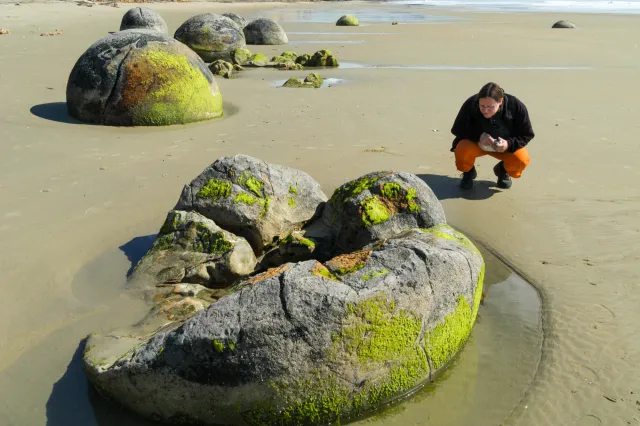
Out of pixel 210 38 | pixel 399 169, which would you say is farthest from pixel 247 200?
pixel 210 38

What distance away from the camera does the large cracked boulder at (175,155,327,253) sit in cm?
449

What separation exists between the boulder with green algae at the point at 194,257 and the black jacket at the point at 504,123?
280 centimetres

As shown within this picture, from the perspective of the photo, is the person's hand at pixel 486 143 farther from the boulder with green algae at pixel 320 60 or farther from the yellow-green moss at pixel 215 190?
the boulder with green algae at pixel 320 60

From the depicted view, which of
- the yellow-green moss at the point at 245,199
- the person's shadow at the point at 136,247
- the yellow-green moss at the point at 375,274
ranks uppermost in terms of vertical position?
the yellow-green moss at the point at 375,274

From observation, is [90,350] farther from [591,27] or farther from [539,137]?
[591,27]

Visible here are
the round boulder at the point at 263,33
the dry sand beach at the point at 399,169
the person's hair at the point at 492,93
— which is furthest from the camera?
the round boulder at the point at 263,33

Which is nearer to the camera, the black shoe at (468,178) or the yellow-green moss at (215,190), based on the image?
the yellow-green moss at (215,190)

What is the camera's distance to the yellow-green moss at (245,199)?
14.8 ft

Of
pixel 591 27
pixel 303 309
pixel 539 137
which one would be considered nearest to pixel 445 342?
pixel 303 309

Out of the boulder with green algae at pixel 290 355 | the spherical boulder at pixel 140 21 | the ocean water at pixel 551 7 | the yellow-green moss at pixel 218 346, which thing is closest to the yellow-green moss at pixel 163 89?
the boulder with green algae at pixel 290 355

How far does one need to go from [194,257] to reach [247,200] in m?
0.63

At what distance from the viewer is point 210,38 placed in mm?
14047

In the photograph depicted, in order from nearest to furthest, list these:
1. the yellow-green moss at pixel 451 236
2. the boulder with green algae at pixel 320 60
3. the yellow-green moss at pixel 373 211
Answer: the yellow-green moss at pixel 451 236 → the yellow-green moss at pixel 373 211 → the boulder with green algae at pixel 320 60

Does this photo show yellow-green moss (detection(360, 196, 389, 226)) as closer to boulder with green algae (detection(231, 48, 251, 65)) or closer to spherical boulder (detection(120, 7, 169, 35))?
boulder with green algae (detection(231, 48, 251, 65))
